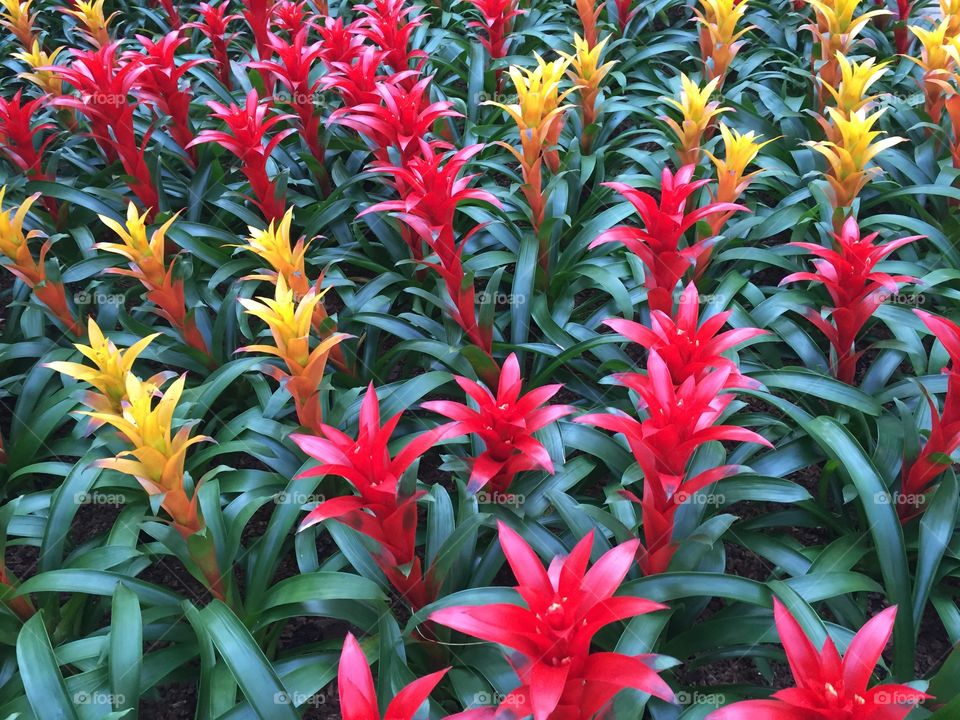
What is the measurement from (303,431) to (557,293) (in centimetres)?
109

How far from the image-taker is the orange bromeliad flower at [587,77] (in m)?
3.13

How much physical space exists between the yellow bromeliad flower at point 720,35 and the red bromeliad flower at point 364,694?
294 centimetres

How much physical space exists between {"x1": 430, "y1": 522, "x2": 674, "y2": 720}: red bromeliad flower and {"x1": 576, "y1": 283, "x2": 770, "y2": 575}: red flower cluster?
34 cm

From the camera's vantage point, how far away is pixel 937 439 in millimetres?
1760

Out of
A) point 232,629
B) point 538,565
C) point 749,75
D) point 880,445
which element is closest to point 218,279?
point 232,629

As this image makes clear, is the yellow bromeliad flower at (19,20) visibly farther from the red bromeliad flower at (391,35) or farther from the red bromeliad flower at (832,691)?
the red bromeliad flower at (832,691)

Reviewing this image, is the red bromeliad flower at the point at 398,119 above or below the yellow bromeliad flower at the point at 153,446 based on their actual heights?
above

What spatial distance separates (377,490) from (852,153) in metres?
1.98

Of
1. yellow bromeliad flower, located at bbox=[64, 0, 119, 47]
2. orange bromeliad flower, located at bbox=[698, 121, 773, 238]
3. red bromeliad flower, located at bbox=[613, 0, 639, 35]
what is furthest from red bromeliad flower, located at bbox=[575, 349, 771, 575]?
yellow bromeliad flower, located at bbox=[64, 0, 119, 47]

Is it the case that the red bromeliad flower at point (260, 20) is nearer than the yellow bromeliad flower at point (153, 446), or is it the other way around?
the yellow bromeliad flower at point (153, 446)

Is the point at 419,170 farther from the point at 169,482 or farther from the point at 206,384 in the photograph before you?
the point at 169,482

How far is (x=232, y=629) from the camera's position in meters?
1.62

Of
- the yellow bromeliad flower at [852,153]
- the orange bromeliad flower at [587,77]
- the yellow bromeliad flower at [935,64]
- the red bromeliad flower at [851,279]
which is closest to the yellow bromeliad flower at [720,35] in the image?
the orange bromeliad flower at [587,77]

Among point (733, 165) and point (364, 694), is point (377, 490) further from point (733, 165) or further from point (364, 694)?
point (733, 165)
